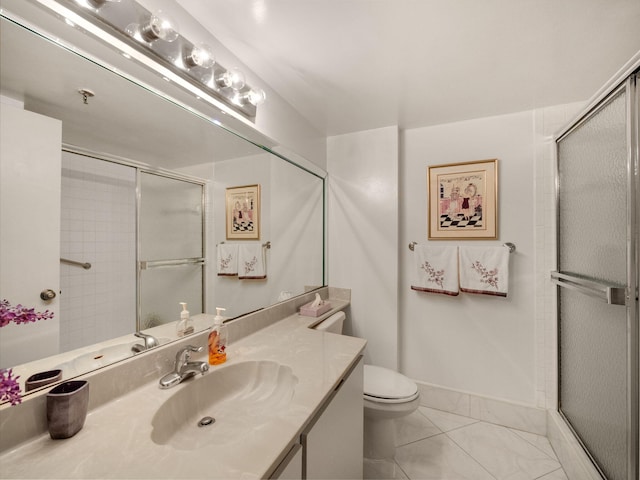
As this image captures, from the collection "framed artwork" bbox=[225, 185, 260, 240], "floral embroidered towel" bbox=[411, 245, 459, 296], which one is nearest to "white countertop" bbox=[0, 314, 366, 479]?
"framed artwork" bbox=[225, 185, 260, 240]

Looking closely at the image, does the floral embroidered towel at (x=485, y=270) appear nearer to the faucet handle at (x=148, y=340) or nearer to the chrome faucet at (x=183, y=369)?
the chrome faucet at (x=183, y=369)

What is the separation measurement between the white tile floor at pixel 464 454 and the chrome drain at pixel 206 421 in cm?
104

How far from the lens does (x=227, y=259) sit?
1343mm

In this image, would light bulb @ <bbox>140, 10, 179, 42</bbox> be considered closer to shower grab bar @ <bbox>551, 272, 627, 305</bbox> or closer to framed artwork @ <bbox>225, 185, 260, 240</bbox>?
framed artwork @ <bbox>225, 185, 260, 240</bbox>

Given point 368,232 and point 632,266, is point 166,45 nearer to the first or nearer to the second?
point 368,232

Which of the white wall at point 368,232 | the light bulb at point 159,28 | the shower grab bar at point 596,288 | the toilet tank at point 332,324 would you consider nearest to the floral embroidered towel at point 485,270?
the shower grab bar at point 596,288

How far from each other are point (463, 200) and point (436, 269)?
1.72ft

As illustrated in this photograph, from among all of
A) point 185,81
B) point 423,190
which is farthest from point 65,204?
point 423,190

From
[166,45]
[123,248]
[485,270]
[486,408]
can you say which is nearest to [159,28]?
[166,45]

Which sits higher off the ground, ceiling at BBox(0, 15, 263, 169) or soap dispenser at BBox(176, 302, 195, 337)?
ceiling at BBox(0, 15, 263, 169)

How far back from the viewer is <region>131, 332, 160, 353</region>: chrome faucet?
0.92 m

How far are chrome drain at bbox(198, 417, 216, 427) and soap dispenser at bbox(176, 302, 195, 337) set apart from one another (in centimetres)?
31

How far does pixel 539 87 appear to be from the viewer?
157 cm

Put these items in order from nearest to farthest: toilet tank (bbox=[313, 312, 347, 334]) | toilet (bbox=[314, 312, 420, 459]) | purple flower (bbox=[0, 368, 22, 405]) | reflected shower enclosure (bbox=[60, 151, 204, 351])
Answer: purple flower (bbox=[0, 368, 22, 405]), reflected shower enclosure (bbox=[60, 151, 204, 351]), toilet (bbox=[314, 312, 420, 459]), toilet tank (bbox=[313, 312, 347, 334])
